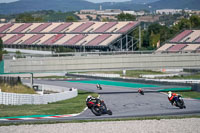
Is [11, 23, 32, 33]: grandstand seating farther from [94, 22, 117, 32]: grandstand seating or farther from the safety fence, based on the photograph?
the safety fence

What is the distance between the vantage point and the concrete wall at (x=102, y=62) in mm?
48562

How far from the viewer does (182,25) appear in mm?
119812

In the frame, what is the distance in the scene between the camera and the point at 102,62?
49906 mm

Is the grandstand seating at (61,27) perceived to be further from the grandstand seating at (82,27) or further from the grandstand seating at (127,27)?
the grandstand seating at (127,27)

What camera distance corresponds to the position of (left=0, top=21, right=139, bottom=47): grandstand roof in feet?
332

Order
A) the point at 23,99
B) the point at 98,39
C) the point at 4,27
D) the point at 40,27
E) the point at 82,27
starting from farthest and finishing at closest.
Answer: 1. the point at 4,27
2. the point at 40,27
3. the point at 82,27
4. the point at 98,39
5. the point at 23,99

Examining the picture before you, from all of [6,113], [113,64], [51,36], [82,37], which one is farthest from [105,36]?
[6,113]

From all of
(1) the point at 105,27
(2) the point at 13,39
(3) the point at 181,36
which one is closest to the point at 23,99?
(3) the point at 181,36

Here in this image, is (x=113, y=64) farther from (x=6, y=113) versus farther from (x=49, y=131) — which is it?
(x=49, y=131)

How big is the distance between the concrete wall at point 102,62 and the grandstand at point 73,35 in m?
43.8

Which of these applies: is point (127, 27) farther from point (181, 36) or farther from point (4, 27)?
point (4, 27)

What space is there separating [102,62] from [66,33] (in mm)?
62051

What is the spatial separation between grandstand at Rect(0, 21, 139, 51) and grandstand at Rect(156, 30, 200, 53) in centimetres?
1078

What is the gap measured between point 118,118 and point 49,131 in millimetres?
5008
